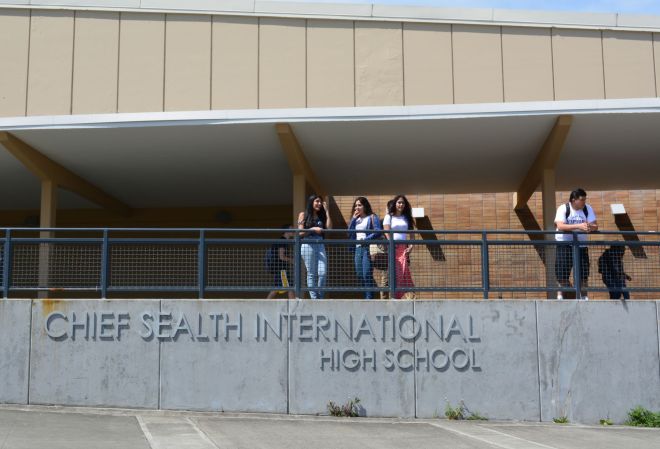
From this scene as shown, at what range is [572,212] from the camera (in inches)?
473

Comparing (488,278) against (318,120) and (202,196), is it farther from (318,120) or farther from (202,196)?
(202,196)

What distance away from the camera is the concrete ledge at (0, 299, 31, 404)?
A: 430 inches

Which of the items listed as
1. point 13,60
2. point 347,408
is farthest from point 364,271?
point 13,60

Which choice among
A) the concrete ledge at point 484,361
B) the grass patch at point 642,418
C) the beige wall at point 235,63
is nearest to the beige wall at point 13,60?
the beige wall at point 235,63

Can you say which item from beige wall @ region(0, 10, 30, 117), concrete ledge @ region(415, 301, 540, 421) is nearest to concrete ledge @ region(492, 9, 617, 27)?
concrete ledge @ region(415, 301, 540, 421)

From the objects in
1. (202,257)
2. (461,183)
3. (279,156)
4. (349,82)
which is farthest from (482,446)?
(461,183)

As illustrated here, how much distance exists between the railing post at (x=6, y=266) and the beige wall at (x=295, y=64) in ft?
8.76

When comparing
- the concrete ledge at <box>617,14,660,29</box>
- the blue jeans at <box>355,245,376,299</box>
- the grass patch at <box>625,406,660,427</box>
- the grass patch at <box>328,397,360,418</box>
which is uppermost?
the concrete ledge at <box>617,14,660,29</box>

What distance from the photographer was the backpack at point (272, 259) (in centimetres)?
1159

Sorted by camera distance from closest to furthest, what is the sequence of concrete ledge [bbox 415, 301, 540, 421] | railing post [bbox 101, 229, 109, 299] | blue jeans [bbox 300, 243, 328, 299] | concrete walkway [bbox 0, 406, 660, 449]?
1. concrete walkway [bbox 0, 406, 660, 449]
2. concrete ledge [bbox 415, 301, 540, 421]
3. railing post [bbox 101, 229, 109, 299]
4. blue jeans [bbox 300, 243, 328, 299]

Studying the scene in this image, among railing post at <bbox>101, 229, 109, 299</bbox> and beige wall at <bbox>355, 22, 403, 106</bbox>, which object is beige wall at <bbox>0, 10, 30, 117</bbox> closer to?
railing post at <bbox>101, 229, 109, 299</bbox>

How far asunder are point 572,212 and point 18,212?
13473 mm

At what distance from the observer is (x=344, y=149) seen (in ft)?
47.6

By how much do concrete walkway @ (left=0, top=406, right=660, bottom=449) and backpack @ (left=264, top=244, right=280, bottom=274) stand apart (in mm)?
2019
